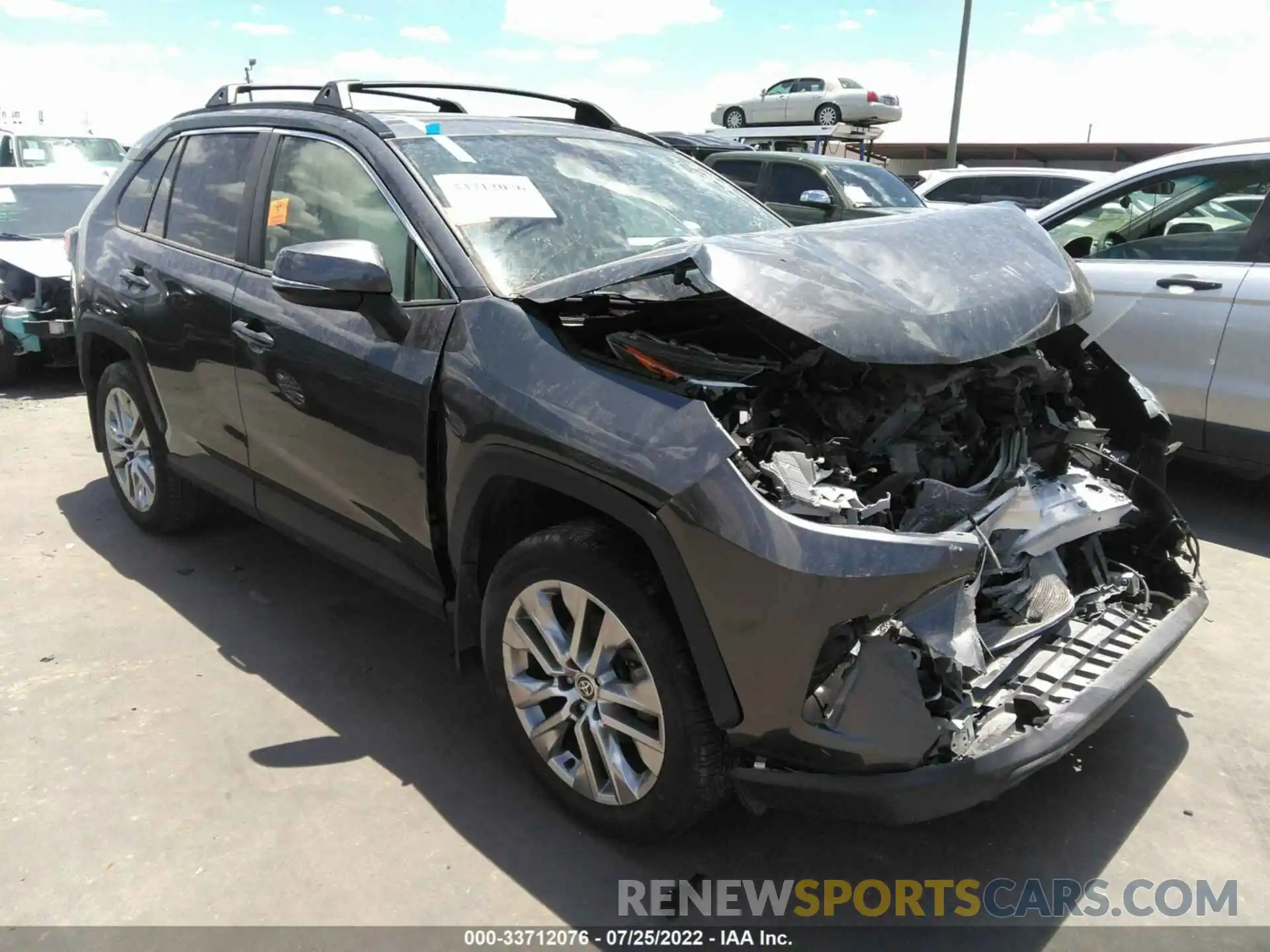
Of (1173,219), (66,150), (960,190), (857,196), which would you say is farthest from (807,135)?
(1173,219)

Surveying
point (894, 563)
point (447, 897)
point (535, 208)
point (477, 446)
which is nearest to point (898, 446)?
point (894, 563)

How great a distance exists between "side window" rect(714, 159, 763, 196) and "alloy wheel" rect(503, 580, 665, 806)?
930 centimetres

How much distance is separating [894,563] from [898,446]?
666mm

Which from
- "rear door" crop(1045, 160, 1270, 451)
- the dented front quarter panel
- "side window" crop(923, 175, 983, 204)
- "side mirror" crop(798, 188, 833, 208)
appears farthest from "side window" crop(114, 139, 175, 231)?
"side window" crop(923, 175, 983, 204)

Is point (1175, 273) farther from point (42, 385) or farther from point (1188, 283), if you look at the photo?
point (42, 385)

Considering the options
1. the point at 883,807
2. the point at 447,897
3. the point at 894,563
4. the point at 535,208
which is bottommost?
the point at 447,897

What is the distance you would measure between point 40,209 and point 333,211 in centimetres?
722

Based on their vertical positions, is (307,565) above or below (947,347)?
below

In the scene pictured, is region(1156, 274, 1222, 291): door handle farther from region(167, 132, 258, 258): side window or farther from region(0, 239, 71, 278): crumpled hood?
region(0, 239, 71, 278): crumpled hood

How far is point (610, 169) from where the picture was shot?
11.4 ft

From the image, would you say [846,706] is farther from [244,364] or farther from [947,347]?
[244,364]

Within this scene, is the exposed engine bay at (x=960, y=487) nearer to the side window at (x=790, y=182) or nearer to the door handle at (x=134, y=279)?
the door handle at (x=134, y=279)

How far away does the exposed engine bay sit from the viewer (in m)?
2.15

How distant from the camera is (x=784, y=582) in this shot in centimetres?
205
